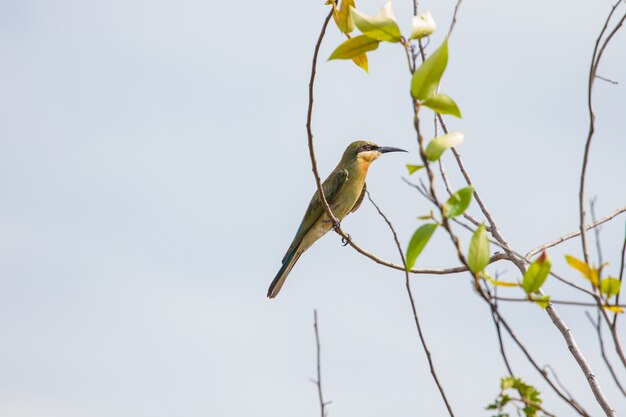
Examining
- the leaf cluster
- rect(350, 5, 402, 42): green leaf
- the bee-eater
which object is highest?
A: the bee-eater

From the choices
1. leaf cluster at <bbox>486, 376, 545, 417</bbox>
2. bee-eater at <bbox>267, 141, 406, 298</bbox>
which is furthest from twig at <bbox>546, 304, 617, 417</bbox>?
bee-eater at <bbox>267, 141, 406, 298</bbox>

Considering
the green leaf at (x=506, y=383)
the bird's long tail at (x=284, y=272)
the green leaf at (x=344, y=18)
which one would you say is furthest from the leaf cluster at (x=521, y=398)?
A: the bird's long tail at (x=284, y=272)

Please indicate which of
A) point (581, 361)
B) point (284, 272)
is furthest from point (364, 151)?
point (581, 361)

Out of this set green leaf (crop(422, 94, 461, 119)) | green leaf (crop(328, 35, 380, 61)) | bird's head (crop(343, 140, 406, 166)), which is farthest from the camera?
bird's head (crop(343, 140, 406, 166))

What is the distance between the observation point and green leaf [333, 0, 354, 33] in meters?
2.56

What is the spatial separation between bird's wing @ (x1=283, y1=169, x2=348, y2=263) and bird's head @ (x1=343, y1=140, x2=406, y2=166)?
24 centimetres

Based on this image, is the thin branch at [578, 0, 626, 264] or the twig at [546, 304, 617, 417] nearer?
the thin branch at [578, 0, 626, 264]

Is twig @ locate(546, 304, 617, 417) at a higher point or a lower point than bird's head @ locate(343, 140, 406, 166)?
lower

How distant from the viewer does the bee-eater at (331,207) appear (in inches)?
284

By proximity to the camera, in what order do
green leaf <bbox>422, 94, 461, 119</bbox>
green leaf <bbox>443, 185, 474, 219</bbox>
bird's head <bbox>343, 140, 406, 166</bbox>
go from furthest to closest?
bird's head <bbox>343, 140, 406, 166</bbox>, green leaf <bbox>422, 94, 461, 119</bbox>, green leaf <bbox>443, 185, 474, 219</bbox>

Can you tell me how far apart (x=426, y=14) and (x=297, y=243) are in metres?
5.47

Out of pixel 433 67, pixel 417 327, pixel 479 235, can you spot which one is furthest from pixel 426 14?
pixel 417 327

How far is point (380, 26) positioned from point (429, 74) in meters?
0.19

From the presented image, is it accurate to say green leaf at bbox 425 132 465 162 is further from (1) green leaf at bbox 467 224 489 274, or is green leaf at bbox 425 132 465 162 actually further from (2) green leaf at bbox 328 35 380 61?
(2) green leaf at bbox 328 35 380 61
